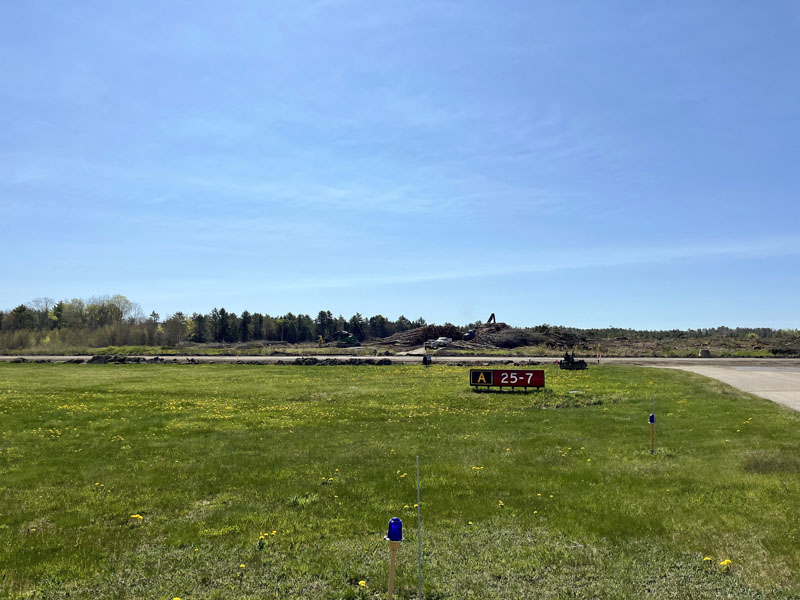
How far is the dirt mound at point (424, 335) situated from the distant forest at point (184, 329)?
24.0 feet

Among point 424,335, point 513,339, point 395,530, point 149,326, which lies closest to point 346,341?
point 424,335

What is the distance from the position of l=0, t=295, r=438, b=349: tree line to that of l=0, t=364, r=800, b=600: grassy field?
118354mm

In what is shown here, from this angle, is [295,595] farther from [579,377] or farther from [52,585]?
[579,377]

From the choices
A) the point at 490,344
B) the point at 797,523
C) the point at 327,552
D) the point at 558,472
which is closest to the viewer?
the point at 327,552

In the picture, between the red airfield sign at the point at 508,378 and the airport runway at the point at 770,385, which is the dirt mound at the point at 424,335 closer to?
the airport runway at the point at 770,385

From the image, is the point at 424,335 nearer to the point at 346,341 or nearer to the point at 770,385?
the point at 346,341

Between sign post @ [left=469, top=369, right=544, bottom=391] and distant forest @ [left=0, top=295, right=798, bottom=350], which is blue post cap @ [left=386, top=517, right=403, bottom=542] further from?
distant forest @ [left=0, top=295, right=798, bottom=350]

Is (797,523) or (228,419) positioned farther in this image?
(228,419)

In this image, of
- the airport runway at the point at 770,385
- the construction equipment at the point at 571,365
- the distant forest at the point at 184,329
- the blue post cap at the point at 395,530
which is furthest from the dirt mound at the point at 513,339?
the blue post cap at the point at 395,530

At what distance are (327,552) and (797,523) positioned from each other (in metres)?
8.85

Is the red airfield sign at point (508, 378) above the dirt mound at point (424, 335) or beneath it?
beneath

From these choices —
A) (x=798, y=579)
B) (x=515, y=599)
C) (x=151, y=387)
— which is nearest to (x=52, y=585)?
(x=515, y=599)

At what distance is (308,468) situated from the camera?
14.4m

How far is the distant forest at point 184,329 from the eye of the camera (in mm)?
128125
